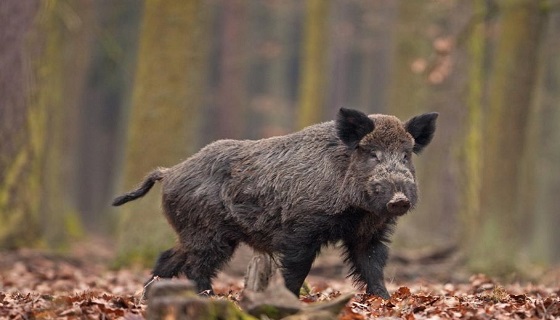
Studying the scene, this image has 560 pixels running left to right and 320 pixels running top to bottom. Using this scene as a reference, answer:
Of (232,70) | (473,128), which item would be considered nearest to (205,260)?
(473,128)

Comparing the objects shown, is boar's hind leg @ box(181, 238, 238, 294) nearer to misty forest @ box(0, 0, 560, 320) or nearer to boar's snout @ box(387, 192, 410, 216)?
misty forest @ box(0, 0, 560, 320)

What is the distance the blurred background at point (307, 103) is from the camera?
14547mm

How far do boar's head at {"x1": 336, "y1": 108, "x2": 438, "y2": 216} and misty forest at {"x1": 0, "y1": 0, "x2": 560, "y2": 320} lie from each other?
279mm

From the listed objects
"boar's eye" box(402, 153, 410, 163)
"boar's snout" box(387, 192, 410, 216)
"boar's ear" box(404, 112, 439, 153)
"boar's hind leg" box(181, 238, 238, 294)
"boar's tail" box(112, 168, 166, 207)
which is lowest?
"boar's hind leg" box(181, 238, 238, 294)

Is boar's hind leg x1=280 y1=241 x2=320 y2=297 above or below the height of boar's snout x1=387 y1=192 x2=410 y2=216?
below

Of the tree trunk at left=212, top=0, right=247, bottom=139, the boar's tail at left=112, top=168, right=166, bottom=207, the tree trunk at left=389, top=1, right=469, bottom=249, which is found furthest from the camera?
the tree trunk at left=212, top=0, right=247, bottom=139

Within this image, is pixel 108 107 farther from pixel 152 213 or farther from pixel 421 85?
pixel 152 213

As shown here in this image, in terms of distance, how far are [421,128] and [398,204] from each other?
1.24 metres

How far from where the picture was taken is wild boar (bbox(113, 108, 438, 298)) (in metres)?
8.61

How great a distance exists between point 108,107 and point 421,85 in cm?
2531

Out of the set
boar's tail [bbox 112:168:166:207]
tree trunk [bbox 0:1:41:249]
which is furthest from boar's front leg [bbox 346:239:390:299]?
tree trunk [bbox 0:1:41:249]

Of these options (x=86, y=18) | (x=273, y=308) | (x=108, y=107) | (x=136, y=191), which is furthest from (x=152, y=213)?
(x=108, y=107)

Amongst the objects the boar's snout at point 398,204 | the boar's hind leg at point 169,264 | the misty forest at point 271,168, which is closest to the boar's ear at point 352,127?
the misty forest at point 271,168

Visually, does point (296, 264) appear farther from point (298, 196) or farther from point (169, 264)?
point (169, 264)
